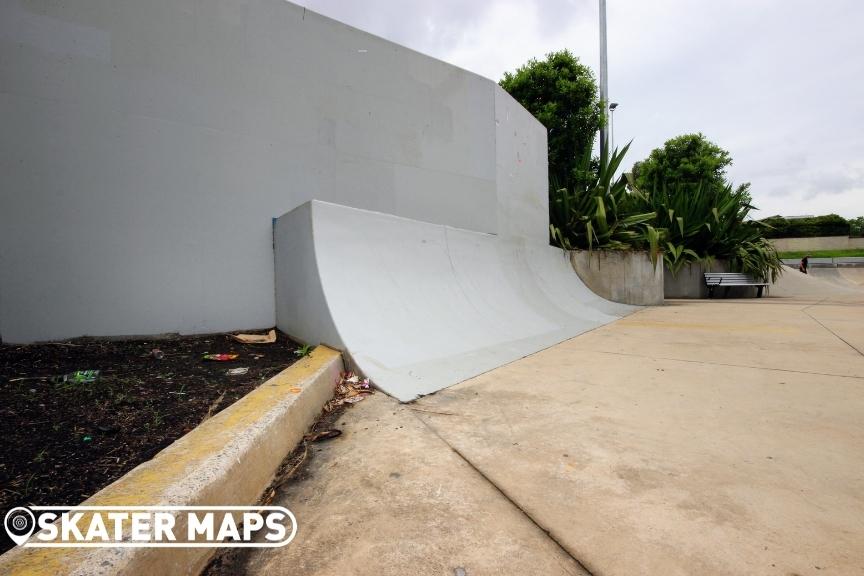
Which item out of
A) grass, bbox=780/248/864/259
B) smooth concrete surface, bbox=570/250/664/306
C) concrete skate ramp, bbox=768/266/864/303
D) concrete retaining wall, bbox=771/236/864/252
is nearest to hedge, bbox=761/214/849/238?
concrete retaining wall, bbox=771/236/864/252

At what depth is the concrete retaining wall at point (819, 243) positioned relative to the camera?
88.7ft

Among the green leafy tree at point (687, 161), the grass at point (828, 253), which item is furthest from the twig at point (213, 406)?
the grass at point (828, 253)

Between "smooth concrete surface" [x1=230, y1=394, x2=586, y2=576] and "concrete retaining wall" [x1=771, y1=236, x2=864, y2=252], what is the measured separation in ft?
115

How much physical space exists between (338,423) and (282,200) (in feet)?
7.65

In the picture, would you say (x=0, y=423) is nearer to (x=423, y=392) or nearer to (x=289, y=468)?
(x=289, y=468)

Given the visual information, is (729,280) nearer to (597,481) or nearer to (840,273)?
(597,481)

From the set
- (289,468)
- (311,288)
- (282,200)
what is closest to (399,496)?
(289,468)

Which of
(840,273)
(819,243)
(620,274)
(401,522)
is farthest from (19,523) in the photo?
(819,243)

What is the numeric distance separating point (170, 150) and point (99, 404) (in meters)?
2.12

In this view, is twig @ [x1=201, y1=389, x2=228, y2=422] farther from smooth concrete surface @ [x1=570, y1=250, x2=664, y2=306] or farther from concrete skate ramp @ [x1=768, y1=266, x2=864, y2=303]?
concrete skate ramp @ [x1=768, y1=266, x2=864, y2=303]

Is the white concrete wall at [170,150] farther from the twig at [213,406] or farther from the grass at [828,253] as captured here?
the grass at [828,253]

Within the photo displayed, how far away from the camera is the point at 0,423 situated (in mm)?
1327

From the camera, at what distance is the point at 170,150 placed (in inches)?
115

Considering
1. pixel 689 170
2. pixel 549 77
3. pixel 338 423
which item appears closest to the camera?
pixel 338 423
